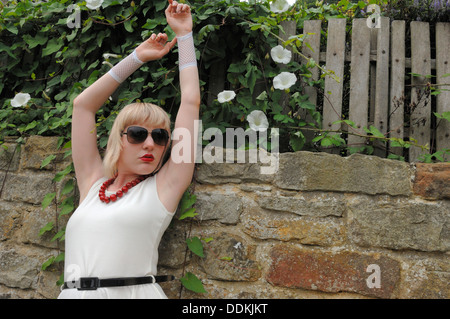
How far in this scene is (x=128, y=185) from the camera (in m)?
1.91

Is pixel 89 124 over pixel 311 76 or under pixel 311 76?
under

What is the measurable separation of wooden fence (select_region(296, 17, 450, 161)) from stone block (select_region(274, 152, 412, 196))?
0.26 meters

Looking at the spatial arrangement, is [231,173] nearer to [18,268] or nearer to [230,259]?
[230,259]

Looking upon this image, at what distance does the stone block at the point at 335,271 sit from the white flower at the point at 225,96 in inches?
31.9

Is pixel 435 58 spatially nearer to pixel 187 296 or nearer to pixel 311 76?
pixel 311 76

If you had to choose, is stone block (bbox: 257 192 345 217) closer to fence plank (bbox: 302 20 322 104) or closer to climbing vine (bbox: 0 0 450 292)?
climbing vine (bbox: 0 0 450 292)

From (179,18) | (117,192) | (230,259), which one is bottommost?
(230,259)

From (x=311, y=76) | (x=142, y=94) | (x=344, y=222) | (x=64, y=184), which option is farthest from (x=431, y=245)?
(x=64, y=184)

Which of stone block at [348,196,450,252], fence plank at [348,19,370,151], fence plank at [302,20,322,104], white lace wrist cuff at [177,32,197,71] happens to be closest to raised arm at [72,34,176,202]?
white lace wrist cuff at [177,32,197,71]

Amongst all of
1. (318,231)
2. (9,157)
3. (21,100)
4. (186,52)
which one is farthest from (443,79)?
(9,157)

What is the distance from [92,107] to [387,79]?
1.60 m

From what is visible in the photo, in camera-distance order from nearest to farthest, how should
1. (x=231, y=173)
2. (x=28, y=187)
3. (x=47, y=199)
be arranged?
(x=231, y=173)
(x=47, y=199)
(x=28, y=187)

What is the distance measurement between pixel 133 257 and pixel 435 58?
75.7 inches

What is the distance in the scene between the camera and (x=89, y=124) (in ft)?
6.76
